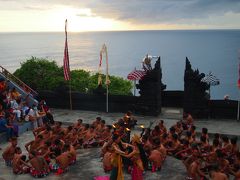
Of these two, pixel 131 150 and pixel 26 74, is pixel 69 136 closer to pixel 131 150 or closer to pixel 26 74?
pixel 131 150

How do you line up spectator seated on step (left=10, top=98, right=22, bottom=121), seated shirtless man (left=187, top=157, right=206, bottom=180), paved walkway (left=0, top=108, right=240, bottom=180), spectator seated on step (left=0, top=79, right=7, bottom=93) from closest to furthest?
1. seated shirtless man (left=187, top=157, right=206, bottom=180)
2. paved walkway (left=0, top=108, right=240, bottom=180)
3. spectator seated on step (left=10, top=98, right=22, bottom=121)
4. spectator seated on step (left=0, top=79, right=7, bottom=93)

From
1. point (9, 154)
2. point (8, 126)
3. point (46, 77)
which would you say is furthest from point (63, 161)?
point (46, 77)

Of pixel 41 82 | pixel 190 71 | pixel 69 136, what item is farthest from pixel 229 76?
pixel 69 136

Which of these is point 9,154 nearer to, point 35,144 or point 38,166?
point 35,144

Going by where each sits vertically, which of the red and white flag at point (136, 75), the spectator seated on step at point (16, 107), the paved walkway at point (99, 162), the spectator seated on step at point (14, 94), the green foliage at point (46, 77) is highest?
the green foliage at point (46, 77)

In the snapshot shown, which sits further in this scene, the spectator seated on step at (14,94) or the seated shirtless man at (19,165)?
the spectator seated on step at (14,94)

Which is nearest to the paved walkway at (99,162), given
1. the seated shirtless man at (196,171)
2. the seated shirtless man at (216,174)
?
the seated shirtless man at (196,171)

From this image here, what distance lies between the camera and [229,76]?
129 metres

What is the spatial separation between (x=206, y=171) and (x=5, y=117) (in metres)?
12.1

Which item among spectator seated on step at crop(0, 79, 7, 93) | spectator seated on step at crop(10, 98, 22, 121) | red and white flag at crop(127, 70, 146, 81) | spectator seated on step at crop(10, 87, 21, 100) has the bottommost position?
spectator seated on step at crop(10, 98, 22, 121)

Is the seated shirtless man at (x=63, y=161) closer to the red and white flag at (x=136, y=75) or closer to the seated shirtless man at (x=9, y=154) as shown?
the seated shirtless man at (x=9, y=154)

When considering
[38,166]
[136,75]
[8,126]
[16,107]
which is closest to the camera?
[38,166]

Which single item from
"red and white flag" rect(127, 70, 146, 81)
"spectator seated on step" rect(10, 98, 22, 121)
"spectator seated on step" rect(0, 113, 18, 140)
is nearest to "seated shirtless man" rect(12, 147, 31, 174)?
"spectator seated on step" rect(0, 113, 18, 140)

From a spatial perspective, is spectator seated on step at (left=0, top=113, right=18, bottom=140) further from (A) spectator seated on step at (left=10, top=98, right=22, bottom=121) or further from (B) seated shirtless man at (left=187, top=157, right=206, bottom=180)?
(B) seated shirtless man at (left=187, top=157, right=206, bottom=180)
